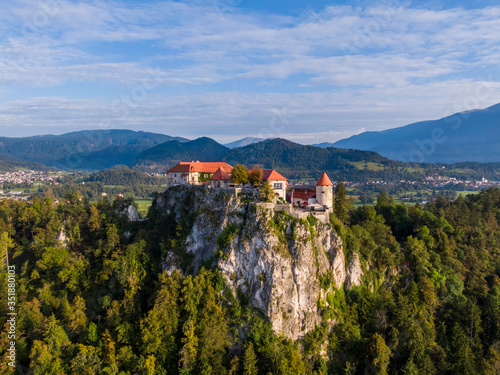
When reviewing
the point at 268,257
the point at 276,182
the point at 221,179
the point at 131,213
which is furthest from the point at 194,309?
the point at 131,213

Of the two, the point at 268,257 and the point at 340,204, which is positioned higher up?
the point at 340,204

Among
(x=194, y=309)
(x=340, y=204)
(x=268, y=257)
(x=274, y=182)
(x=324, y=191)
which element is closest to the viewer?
(x=194, y=309)

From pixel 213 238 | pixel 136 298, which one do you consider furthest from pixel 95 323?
pixel 213 238

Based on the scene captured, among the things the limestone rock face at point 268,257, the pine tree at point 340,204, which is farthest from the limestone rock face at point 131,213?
the pine tree at point 340,204

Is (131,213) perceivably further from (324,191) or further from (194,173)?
(324,191)

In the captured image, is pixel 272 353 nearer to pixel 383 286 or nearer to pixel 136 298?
pixel 136 298
